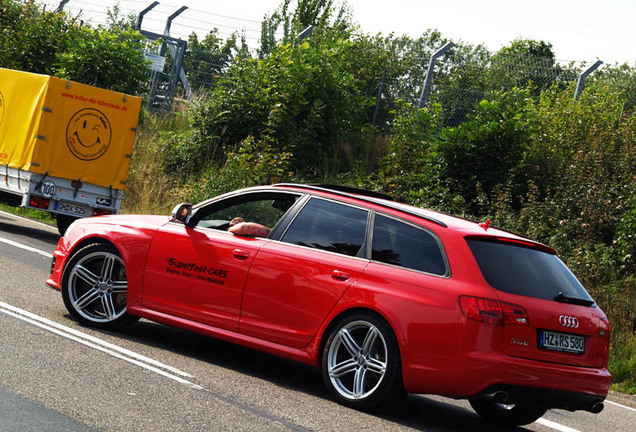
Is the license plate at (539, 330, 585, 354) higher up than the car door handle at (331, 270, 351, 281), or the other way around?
the car door handle at (331, 270, 351, 281)

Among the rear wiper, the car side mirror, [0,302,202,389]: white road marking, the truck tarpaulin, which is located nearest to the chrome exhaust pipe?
the rear wiper

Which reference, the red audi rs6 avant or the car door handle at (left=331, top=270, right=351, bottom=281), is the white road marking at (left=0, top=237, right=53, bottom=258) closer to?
the red audi rs6 avant

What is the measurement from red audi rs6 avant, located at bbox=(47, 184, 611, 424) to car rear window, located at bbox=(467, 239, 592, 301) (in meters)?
0.01

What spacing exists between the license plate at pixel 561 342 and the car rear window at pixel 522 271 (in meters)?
0.27

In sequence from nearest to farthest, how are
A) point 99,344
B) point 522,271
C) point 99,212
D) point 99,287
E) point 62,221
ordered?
point 522,271, point 99,344, point 99,287, point 99,212, point 62,221

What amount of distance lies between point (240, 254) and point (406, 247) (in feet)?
4.75

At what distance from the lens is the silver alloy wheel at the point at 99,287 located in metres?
8.19

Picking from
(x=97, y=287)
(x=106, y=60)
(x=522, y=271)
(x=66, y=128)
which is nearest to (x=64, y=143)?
(x=66, y=128)

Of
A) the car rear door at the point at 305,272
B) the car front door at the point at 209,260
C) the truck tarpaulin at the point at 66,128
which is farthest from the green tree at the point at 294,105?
the car rear door at the point at 305,272

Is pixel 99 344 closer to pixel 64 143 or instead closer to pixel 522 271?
pixel 522 271

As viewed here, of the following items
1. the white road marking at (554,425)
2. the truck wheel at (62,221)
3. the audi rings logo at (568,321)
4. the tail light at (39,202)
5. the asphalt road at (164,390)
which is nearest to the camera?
the asphalt road at (164,390)

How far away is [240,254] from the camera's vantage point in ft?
24.3

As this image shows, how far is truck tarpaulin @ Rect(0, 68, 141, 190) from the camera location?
16.0 m

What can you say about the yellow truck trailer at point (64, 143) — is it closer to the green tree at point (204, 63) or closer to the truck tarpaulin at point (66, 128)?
the truck tarpaulin at point (66, 128)
